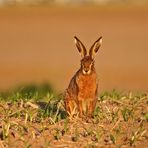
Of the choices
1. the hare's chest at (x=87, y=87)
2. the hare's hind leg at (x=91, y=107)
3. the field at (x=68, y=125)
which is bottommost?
the field at (x=68, y=125)

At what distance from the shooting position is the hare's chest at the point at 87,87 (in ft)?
27.1

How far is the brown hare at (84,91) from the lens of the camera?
8266 mm

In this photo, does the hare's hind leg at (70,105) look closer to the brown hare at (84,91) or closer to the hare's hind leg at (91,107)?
the brown hare at (84,91)

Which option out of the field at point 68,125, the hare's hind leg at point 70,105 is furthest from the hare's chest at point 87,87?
the field at point 68,125

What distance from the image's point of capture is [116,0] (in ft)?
113

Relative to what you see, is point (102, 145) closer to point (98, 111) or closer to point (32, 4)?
point (98, 111)

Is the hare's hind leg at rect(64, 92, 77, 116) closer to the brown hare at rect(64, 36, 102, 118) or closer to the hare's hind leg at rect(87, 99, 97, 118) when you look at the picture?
the brown hare at rect(64, 36, 102, 118)

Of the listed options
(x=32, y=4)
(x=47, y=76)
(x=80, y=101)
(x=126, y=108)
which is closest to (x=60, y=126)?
(x=80, y=101)

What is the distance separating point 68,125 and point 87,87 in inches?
20.6

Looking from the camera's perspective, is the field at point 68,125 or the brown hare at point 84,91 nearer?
the field at point 68,125

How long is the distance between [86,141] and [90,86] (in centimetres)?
84

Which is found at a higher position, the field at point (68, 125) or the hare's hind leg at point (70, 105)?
the hare's hind leg at point (70, 105)

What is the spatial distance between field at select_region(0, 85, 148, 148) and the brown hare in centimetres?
13

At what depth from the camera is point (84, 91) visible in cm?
830
